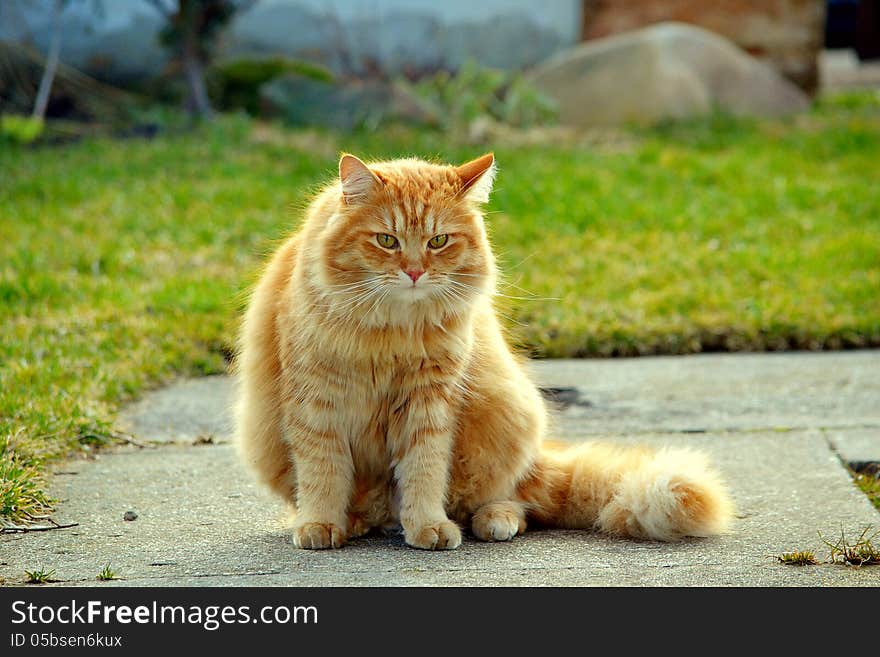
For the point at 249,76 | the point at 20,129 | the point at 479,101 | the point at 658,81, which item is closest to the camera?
the point at 20,129

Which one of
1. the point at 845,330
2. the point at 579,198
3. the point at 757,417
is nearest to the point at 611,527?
the point at 757,417

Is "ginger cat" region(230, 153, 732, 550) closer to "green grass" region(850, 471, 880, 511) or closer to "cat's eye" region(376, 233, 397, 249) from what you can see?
"cat's eye" region(376, 233, 397, 249)

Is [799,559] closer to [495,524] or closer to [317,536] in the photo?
[495,524]

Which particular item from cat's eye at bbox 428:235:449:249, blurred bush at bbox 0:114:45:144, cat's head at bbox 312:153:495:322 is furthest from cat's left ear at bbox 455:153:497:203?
blurred bush at bbox 0:114:45:144

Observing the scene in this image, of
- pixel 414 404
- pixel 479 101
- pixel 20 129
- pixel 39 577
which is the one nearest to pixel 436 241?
pixel 414 404

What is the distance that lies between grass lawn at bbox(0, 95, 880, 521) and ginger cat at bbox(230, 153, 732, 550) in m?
0.73

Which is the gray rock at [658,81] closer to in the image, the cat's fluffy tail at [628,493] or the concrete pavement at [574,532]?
the concrete pavement at [574,532]

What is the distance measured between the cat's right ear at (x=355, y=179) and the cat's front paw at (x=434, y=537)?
3.18 ft

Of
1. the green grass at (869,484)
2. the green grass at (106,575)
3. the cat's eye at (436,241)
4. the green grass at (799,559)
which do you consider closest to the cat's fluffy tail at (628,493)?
the green grass at (799,559)

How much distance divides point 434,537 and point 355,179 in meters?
1.05

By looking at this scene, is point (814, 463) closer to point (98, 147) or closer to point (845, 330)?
point (845, 330)

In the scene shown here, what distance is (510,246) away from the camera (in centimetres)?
719

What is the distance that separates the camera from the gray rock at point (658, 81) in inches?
407

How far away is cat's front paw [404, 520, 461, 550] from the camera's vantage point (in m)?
3.31
